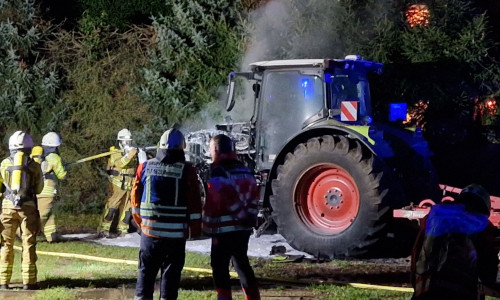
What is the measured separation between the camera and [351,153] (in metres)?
9.86

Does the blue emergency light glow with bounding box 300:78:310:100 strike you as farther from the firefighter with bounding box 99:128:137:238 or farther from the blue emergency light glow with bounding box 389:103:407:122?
the firefighter with bounding box 99:128:137:238

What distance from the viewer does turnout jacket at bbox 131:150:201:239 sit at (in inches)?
260

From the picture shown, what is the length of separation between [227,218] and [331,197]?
12.3ft

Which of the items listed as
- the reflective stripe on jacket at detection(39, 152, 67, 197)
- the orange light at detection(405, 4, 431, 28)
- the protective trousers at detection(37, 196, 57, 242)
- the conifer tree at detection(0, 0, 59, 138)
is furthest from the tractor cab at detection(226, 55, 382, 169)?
the conifer tree at detection(0, 0, 59, 138)

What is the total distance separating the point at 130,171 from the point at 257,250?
312cm

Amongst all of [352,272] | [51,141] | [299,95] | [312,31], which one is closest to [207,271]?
[352,272]

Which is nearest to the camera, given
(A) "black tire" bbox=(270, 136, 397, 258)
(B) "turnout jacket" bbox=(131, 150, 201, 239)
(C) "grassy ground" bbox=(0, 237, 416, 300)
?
(B) "turnout jacket" bbox=(131, 150, 201, 239)

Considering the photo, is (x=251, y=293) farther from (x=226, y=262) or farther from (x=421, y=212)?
(x=421, y=212)

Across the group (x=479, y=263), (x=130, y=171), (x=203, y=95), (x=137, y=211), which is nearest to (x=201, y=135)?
(x=130, y=171)

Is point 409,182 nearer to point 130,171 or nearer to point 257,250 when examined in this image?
point 257,250

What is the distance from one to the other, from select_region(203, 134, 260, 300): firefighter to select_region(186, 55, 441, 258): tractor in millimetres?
3270

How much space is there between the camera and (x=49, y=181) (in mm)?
12008

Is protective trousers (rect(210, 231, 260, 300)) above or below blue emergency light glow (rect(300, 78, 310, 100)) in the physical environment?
below

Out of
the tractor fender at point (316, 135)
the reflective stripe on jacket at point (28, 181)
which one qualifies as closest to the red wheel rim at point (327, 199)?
the tractor fender at point (316, 135)
